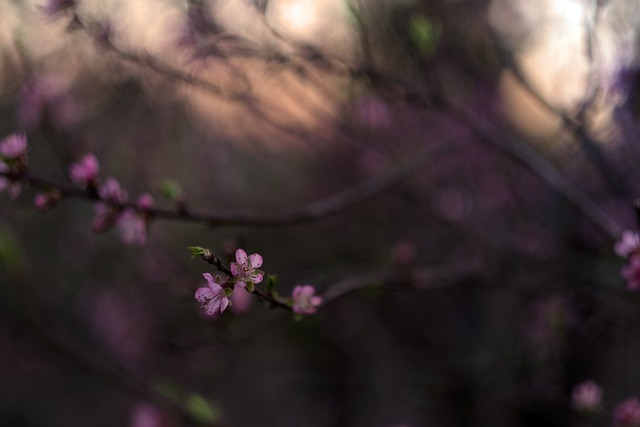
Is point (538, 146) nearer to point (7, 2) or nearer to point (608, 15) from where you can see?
point (608, 15)

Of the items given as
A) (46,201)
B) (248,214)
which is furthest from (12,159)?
(248,214)

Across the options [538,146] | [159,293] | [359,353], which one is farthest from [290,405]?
[538,146]

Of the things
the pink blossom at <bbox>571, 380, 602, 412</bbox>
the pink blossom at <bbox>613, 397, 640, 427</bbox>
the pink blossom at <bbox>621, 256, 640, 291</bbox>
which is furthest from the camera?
the pink blossom at <bbox>571, 380, 602, 412</bbox>

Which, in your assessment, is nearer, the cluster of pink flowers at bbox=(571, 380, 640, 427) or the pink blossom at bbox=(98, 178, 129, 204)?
the pink blossom at bbox=(98, 178, 129, 204)

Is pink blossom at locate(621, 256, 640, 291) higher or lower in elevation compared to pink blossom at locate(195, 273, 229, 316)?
higher

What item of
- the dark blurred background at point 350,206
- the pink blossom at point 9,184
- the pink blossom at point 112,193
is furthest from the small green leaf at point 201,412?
the pink blossom at point 9,184

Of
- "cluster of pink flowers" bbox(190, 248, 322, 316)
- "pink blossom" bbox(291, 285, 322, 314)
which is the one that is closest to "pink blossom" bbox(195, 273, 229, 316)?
"cluster of pink flowers" bbox(190, 248, 322, 316)

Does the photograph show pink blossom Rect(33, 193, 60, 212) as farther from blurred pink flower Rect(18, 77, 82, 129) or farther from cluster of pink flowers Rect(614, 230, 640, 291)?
cluster of pink flowers Rect(614, 230, 640, 291)
